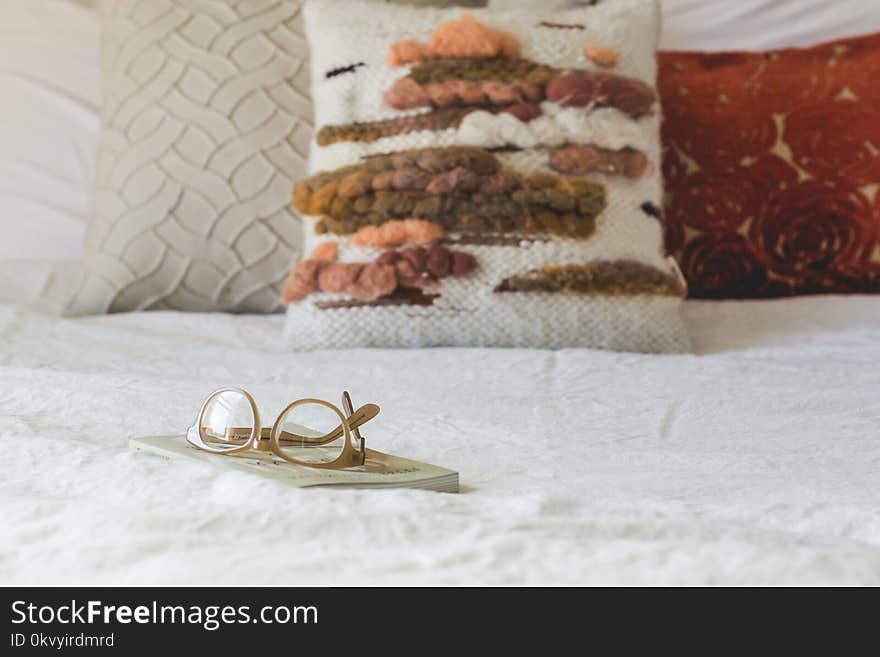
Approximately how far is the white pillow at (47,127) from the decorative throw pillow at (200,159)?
248 mm

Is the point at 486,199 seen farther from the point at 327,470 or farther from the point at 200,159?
the point at 327,470

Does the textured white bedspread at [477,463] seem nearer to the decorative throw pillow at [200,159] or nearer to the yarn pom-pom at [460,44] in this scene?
the decorative throw pillow at [200,159]

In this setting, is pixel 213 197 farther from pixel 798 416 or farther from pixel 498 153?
pixel 798 416

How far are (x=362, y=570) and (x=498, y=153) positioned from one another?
898 millimetres

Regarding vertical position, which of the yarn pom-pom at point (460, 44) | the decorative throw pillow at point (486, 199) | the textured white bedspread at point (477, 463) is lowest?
the textured white bedspread at point (477, 463)

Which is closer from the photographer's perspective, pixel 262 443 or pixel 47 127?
pixel 262 443

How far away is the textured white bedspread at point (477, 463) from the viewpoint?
16.6 inches

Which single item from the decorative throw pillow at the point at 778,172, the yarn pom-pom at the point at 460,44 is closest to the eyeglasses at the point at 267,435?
the yarn pom-pom at the point at 460,44

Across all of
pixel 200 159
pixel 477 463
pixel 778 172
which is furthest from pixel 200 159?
pixel 477 463

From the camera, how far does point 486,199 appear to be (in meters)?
1.23

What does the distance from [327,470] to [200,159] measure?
3.23 feet

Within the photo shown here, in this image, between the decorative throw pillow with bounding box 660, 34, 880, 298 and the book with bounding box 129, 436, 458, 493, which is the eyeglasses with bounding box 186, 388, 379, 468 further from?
the decorative throw pillow with bounding box 660, 34, 880, 298

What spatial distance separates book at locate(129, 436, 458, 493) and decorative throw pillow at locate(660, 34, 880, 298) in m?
1.03
